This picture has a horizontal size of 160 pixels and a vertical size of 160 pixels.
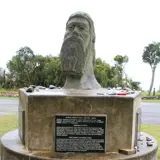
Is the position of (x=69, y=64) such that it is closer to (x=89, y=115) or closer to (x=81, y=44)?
(x=81, y=44)

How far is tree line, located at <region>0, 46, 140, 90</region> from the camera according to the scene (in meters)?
30.6

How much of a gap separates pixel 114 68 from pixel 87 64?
92.6ft

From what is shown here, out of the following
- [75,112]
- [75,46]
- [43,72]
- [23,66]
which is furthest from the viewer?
[23,66]

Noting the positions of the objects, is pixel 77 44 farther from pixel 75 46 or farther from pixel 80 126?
pixel 80 126

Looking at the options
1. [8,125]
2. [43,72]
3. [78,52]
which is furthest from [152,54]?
[78,52]

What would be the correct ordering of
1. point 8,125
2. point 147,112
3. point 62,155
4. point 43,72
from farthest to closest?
point 43,72 → point 147,112 → point 8,125 → point 62,155

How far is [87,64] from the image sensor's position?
6.76 meters

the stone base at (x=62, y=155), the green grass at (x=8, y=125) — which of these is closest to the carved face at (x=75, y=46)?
the stone base at (x=62, y=155)

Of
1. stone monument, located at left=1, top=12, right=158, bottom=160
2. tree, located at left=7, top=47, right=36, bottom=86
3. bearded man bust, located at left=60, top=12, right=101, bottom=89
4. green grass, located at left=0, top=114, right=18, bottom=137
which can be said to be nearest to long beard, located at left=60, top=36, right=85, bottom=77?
bearded man bust, located at left=60, top=12, right=101, bottom=89

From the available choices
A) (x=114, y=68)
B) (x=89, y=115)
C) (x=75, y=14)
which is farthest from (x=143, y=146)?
(x=114, y=68)

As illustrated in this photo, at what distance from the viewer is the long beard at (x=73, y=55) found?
642cm

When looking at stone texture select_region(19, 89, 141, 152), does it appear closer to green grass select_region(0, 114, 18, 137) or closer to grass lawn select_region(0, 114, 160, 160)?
grass lawn select_region(0, 114, 160, 160)

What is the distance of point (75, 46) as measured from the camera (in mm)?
6414

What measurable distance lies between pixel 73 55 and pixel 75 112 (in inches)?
68.1
